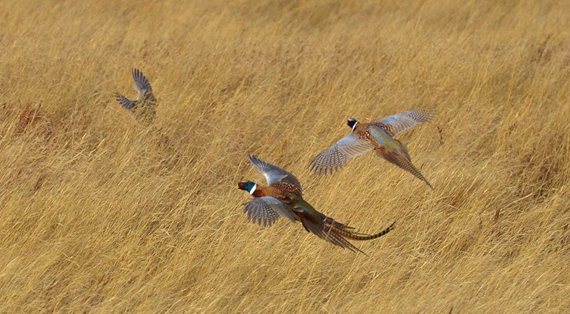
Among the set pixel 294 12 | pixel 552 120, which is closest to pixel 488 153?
pixel 552 120

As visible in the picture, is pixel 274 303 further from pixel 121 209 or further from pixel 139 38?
pixel 139 38

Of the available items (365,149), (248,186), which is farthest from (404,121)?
(248,186)

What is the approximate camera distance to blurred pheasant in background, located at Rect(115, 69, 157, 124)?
199 inches

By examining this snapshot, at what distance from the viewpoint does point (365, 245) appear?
370cm

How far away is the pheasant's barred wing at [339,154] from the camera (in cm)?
386

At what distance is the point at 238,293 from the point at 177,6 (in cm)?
638

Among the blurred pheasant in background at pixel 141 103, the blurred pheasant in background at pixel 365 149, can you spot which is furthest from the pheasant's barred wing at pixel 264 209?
the blurred pheasant in background at pixel 141 103

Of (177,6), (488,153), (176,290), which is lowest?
(176,290)

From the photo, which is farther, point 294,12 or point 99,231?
point 294,12

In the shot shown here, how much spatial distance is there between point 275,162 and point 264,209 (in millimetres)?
1768

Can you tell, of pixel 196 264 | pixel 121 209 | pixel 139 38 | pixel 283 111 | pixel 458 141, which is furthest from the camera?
pixel 139 38

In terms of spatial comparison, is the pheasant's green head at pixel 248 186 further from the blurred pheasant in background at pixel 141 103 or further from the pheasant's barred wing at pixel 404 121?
the blurred pheasant in background at pixel 141 103

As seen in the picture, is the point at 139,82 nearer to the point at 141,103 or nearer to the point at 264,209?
the point at 141,103

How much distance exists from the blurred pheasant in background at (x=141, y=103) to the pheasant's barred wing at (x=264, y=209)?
6.62 ft
